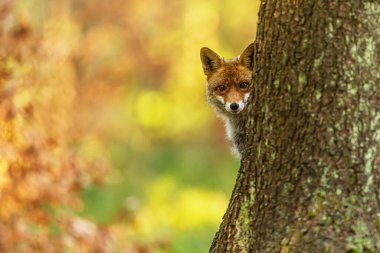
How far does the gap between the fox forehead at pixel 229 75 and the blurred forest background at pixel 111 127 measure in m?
1.60

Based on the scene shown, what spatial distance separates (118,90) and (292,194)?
34.7 feet

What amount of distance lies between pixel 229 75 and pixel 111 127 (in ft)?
35.2

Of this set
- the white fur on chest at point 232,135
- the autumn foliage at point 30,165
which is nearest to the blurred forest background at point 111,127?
the autumn foliage at point 30,165

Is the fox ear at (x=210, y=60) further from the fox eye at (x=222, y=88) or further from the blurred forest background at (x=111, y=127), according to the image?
the blurred forest background at (x=111, y=127)

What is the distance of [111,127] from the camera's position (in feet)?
54.6

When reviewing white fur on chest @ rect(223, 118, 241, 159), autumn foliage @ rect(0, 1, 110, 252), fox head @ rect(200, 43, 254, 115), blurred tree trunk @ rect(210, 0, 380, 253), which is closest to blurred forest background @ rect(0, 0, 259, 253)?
autumn foliage @ rect(0, 1, 110, 252)

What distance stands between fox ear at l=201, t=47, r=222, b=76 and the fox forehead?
1.7 inches

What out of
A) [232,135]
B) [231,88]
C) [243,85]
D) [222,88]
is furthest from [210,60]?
[232,135]

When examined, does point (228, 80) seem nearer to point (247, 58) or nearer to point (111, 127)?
point (247, 58)

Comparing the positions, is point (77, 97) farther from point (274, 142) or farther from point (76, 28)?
point (274, 142)

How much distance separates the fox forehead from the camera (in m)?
5.81

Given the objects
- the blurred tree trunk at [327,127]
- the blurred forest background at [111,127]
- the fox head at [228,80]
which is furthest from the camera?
the blurred forest background at [111,127]

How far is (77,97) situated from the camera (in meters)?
12.4

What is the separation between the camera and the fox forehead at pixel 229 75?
581 centimetres
